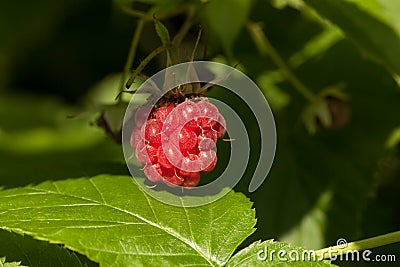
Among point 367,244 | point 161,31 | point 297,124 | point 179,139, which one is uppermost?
point 297,124

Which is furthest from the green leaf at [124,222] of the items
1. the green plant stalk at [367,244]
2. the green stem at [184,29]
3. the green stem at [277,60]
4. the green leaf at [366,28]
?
the green stem at [277,60]

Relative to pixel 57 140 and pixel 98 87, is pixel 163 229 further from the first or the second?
pixel 98 87

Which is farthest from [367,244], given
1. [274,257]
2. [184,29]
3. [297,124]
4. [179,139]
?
[297,124]

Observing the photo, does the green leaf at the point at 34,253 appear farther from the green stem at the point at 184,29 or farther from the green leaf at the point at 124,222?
the green stem at the point at 184,29

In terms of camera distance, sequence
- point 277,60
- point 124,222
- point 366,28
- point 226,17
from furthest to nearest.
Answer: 1. point 277,60
2. point 226,17
3. point 366,28
4. point 124,222

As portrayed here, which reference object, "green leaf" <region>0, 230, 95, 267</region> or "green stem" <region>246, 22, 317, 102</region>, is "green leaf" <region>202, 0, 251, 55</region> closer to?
"green stem" <region>246, 22, 317, 102</region>

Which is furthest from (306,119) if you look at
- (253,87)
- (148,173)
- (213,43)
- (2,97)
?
(2,97)

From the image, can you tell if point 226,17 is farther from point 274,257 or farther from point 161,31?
point 274,257
